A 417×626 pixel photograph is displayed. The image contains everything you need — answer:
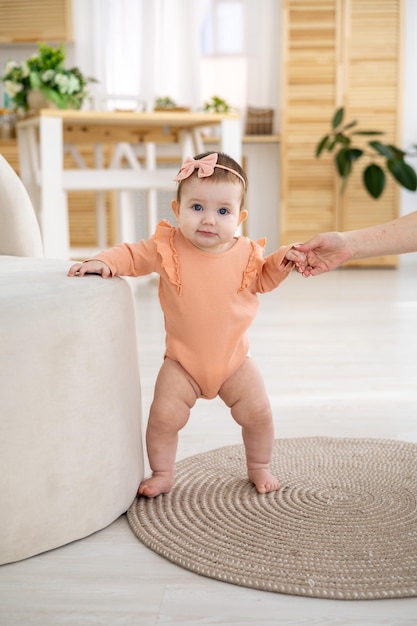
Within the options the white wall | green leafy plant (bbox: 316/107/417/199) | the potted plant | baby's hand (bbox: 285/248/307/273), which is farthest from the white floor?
the white wall

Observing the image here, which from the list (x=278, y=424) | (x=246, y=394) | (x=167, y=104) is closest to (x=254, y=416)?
(x=246, y=394)

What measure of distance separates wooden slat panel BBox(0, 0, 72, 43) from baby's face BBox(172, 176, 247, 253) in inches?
193

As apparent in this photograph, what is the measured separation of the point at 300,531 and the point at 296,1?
192 inches

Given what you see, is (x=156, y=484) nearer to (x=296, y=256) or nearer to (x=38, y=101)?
(x=296, y=256)

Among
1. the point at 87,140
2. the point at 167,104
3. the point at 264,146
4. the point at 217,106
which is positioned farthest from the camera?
the point at 264,146

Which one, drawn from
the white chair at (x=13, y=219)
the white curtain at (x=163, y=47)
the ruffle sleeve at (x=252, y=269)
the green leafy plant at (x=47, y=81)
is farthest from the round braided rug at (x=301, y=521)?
the white curtain at (x=163, y=47)

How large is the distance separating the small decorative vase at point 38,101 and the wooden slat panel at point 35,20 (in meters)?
2.14

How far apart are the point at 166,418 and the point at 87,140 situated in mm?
3173

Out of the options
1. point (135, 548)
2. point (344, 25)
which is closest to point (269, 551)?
point (135, 548)

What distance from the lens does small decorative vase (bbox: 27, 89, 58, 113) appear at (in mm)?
3922

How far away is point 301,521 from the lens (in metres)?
1.40

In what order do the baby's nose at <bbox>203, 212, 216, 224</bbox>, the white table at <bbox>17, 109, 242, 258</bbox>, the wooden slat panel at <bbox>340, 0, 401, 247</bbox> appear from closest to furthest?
the baby's nose at <bbox>203, 212, 216, 224</bbox>
the white table at <bbox>17, 109, 242, 258</bbox>
the wooden slat panel at <bbox>340, 0, 401, 247</bbox>

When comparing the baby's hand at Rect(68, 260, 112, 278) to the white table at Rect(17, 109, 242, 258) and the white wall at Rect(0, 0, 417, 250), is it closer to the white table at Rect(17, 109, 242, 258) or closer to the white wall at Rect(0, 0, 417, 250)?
the white table at Rect(17, 109, 242, 258)

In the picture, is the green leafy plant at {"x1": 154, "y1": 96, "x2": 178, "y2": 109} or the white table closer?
the white table
